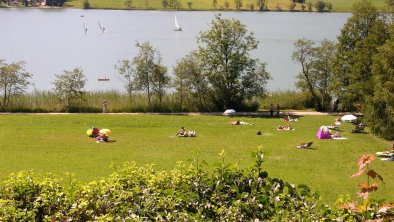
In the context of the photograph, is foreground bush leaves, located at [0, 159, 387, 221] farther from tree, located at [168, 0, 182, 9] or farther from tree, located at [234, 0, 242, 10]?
tree, located at [168, 0, 182, 9]

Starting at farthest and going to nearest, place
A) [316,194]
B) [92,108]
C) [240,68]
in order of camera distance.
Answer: [240,68], [92,108], [316,194]

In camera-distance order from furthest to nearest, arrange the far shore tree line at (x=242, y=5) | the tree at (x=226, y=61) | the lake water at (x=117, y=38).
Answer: the far shore tree line at (x=242, y=5) → the lake water at (x=117, y=38) → the tree at (x=226, y=61)

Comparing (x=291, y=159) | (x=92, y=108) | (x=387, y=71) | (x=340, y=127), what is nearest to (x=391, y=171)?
(x=291, y=159)

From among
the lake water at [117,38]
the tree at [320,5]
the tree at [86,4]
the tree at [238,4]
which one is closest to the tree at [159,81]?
the lake water at [117,38]

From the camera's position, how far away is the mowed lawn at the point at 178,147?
2403 cm

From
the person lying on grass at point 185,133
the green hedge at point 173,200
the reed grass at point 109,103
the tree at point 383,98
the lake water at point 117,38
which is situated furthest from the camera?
the lake water at point 117,38

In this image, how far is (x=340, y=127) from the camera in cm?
3722

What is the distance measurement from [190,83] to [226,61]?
13.2 ft

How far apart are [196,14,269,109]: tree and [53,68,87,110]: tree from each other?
36.6ft

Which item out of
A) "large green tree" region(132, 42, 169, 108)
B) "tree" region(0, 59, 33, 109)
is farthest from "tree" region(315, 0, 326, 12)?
"tree" region(0, 59, 33, 109)

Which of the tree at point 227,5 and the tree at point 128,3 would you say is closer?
the tree at point 227,5

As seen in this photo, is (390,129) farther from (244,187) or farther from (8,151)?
(244,187)

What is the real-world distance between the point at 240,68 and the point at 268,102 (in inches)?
175

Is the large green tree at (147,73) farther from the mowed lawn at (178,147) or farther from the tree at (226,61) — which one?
the mowed lawn at (178,147)
